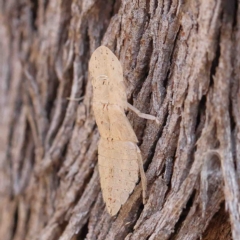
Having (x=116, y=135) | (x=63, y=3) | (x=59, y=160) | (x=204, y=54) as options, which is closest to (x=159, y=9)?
(x=204, y=54)

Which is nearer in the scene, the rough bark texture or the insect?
the rough bark texture

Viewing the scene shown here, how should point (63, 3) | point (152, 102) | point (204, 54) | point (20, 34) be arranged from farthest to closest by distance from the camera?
point (20, 34), point (63, 3), point (152, 102), point (204, 54)

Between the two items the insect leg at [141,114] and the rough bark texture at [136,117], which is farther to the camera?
the insect leg at [141,114]

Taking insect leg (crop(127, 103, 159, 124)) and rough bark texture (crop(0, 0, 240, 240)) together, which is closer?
rough bark texture (crop(0, 0, 240, 240))

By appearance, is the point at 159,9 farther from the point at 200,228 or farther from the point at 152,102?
the point at 200,228
